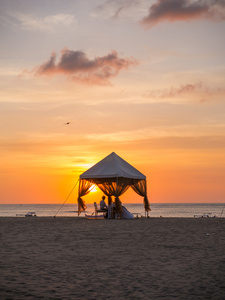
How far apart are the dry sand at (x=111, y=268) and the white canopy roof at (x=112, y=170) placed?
11.3 meters

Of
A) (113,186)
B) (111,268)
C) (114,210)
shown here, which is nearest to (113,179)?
(113,186)

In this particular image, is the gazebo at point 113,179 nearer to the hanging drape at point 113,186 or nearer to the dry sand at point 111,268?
the hanging drape at point 113,186

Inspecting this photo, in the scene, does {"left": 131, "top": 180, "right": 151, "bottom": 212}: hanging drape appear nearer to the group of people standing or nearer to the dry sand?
the group of people standing

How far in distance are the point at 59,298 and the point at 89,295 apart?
1.35 feet

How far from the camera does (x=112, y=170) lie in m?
22.8

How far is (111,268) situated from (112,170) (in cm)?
1575

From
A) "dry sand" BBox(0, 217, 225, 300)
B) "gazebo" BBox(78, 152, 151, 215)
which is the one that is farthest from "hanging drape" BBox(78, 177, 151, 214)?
"dry sand" BBox(0, 217, 225, 300)

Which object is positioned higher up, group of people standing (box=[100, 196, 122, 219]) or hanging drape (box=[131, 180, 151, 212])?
hanging drape (box=[131, 180, 151, 212])

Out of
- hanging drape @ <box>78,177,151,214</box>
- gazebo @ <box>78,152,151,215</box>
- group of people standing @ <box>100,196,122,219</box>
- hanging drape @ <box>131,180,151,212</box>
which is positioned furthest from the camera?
hanging drape @ <box>131,180,151,212</box>

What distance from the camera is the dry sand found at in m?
5.38

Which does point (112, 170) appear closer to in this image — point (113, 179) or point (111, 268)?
point (113, 179)

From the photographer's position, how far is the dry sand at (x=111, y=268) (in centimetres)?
538

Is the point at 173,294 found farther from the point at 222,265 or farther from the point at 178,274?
the point at 222,265

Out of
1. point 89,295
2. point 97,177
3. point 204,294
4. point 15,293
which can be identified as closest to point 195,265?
point 204,294
